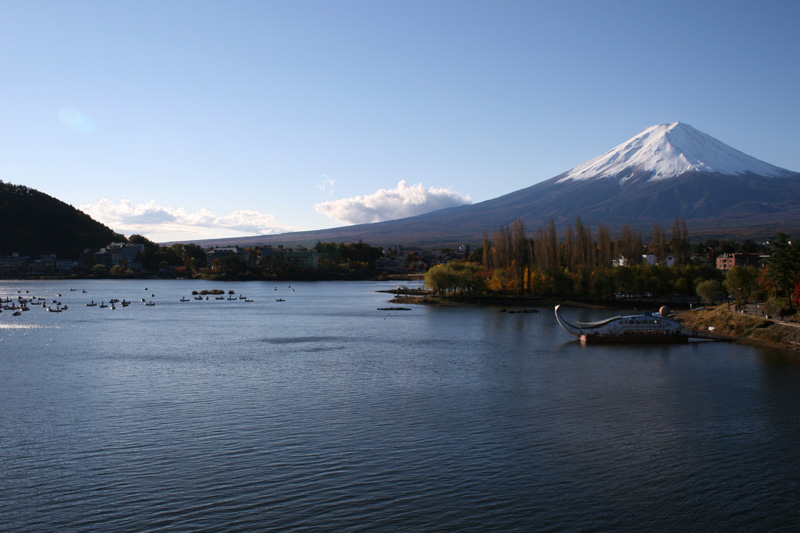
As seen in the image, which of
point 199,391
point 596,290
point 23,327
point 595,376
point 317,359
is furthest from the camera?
point 596,290

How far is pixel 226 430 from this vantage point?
16281mm

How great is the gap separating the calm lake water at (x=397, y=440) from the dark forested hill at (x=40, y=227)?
132 metres

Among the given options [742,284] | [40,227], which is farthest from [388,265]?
[742,284]

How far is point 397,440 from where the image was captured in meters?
15.4

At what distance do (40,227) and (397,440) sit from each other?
159 m

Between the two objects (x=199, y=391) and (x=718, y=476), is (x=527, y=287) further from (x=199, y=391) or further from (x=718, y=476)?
(x=718, y=476)

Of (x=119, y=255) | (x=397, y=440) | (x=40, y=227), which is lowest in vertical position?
(x=397, y=440)

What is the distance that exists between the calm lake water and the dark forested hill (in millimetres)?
131915

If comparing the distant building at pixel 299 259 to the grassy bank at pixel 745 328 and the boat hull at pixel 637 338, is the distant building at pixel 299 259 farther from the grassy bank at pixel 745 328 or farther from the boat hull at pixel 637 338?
the boat hull at pixel 637 338

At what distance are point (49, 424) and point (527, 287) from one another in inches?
2201

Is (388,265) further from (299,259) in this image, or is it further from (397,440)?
(397,440)

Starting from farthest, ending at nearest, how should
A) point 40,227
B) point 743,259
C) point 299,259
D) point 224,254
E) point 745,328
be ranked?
point 224,254 < point 40,227 < point 299,259 < point 743,259 < point 745,328

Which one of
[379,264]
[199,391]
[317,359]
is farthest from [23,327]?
[379,264]

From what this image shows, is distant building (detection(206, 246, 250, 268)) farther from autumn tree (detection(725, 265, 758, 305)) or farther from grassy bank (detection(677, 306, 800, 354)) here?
grassy bank (detection(677, 306, 800, 354))
